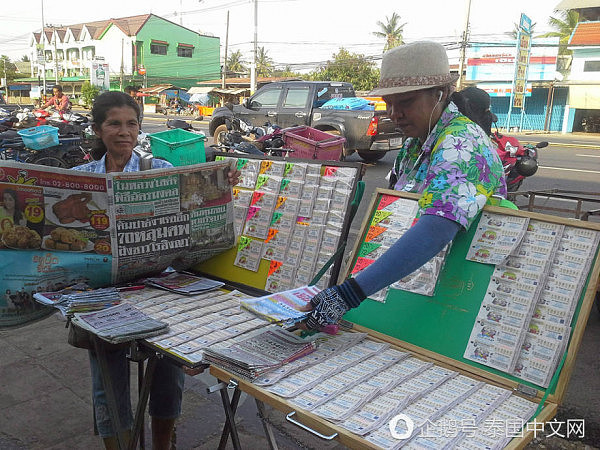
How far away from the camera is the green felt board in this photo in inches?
65.7

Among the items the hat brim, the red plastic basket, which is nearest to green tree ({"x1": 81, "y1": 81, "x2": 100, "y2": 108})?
the red plastic basket

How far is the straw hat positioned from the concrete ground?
1.49 meters

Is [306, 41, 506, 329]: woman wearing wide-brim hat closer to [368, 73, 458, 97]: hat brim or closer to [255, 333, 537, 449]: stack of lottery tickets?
[368, 73, 458, 97]: hat brim

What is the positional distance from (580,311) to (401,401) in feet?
1.92

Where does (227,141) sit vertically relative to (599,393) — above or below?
above

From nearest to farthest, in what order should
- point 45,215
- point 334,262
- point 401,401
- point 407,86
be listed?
point 401,401, point 407,86, point 45,215, point 334,262

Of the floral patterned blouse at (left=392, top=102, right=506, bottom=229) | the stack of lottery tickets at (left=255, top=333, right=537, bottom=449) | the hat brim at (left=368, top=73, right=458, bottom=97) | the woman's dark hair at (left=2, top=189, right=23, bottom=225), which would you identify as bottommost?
the stack of lottery tickets at (left=255, top=333, right=537, bottom=449)

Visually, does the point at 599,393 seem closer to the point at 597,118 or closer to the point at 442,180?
the point at 442,180

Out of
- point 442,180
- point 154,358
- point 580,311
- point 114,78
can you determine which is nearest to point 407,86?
point 442,180

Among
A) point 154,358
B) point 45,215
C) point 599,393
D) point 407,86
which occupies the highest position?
point 407,86

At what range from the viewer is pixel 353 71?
38.7 meters

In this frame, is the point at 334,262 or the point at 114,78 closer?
the point at 334,262

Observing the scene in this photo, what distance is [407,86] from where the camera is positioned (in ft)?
5.58

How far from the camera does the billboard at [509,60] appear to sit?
26.7 meters
